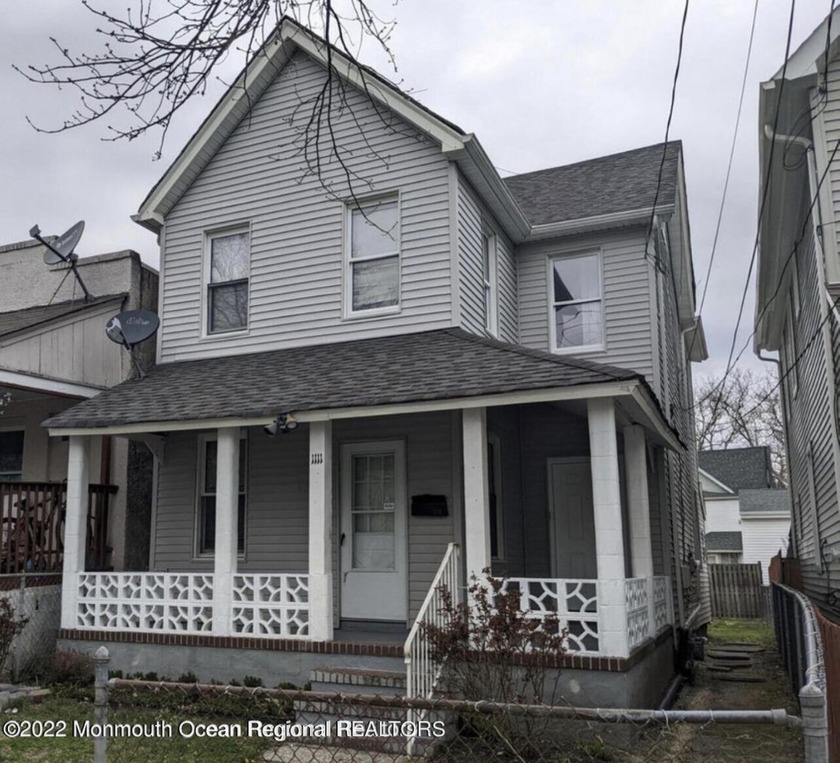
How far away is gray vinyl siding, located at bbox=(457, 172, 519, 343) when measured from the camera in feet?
35.0

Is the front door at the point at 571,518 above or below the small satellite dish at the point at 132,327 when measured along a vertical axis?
below

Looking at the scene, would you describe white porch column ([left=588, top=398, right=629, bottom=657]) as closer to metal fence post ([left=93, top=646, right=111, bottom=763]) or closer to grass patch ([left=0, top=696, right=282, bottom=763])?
grass patch ([left=0, top=696, right=282, bottom=763])

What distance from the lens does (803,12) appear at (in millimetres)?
7000

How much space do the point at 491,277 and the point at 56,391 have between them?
6.28 m

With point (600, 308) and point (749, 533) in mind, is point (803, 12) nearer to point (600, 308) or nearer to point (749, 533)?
point (600, 308)

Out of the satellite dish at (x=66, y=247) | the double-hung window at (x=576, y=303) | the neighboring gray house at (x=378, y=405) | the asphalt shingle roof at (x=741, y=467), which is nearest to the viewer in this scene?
the neighboring gray house at (x=378, y=405)

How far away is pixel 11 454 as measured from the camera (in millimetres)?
13031

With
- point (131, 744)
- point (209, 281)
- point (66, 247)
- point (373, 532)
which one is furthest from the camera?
point (66, 247)

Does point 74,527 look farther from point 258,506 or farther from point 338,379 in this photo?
point 338,379

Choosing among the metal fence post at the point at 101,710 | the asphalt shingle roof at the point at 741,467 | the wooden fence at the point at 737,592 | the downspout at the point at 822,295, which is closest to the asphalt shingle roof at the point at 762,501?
the asphalt shingle roof at the point at 741,467

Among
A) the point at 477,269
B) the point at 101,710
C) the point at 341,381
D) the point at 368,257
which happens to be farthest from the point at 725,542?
the point at 101,710

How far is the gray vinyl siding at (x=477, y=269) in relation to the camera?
10.7m

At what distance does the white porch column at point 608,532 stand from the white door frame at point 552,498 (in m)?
3.60

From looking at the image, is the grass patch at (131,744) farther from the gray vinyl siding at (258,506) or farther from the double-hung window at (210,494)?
the double-hung window at (210,494)
